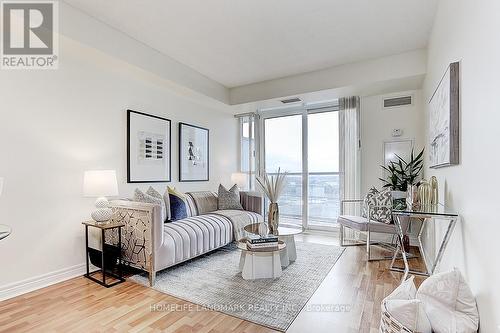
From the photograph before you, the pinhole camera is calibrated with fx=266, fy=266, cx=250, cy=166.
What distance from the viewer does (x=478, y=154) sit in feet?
4.79

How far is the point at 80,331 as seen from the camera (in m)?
1.87

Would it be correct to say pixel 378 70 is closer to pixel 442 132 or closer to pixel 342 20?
pixel 342 20

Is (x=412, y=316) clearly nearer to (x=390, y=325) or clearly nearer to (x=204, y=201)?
(x=390, y=325)

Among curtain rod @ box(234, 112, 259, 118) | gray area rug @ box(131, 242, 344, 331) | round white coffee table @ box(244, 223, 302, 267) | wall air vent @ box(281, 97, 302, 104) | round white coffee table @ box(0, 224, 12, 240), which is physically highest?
wall air vent @ box(281, 97, 302, 104)

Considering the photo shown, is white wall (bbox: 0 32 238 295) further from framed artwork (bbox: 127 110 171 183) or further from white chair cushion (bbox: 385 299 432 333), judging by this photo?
white chair cushion (bbox: 385 299 432 333)

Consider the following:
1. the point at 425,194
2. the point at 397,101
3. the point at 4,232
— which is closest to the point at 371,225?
the point at 425,194

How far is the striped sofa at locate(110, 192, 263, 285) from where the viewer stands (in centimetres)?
265

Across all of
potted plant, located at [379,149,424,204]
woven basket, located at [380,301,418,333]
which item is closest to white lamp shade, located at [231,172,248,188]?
potted plant, located at [379,149,424,204]

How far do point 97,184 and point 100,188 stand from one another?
53 mm

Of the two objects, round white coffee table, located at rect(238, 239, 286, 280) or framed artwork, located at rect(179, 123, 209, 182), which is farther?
framed artwork, located at rect(179, 123, 209, 182)

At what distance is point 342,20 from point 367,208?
2.46 metres

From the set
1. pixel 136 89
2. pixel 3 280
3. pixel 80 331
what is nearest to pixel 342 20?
pixel 136 89

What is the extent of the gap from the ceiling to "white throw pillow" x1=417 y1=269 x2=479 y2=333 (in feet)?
7.95

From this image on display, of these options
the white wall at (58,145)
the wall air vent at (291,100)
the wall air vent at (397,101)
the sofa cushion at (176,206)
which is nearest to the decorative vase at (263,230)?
the sofa cushion at (176,206)
